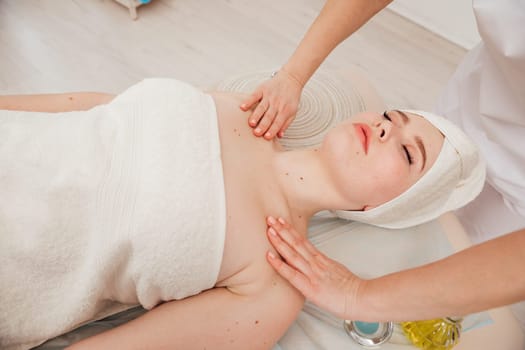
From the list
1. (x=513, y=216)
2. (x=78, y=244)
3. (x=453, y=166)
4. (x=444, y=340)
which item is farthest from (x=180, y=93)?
(x=513, y=216)

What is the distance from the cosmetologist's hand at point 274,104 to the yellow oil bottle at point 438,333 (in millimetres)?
619

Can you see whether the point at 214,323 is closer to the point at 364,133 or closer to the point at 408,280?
the point at 408,280

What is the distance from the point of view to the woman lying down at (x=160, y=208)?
0.91 m

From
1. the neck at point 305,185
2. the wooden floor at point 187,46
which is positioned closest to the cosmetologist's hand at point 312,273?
the neck at point 305,185

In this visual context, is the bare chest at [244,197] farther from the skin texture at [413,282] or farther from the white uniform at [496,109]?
the white uniform at [496,109]

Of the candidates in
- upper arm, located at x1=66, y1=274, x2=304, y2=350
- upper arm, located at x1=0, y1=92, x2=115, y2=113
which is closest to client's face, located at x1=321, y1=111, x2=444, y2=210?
upper arm, located at x1=66, y1=274, x2=304, y2=350

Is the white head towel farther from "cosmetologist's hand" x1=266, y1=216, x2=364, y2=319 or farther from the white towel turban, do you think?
"cosmetologist's hand" x1=266, y1=216, x2=364, y2=319

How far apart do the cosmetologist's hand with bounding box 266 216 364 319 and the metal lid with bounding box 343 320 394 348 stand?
0.60ft

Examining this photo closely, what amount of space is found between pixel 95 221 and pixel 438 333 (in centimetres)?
84

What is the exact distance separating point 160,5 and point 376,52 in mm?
1247

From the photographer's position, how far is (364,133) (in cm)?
113

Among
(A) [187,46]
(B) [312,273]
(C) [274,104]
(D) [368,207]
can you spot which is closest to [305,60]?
(C) [274,104]

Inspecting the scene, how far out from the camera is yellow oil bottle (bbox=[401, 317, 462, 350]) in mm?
1096

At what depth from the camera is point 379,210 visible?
1177mm
